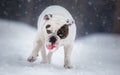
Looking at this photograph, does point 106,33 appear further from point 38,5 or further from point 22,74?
point 22,74

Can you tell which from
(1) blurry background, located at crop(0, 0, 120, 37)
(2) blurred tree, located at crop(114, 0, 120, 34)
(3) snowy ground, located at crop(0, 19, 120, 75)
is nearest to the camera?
(3) snowy ground, located at crop(0, 19, 120, 75)

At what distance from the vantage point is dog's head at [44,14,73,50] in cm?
209

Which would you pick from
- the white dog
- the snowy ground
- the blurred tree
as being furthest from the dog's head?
the blurred tree

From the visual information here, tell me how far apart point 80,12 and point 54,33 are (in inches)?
51.9

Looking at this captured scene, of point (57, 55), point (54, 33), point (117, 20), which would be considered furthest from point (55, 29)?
point (117, 20)

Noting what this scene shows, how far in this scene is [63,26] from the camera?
84.5 inches

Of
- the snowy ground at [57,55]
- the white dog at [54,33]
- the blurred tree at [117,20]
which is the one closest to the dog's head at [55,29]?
the white dog at [54,33]

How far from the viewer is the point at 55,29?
6.91 feet

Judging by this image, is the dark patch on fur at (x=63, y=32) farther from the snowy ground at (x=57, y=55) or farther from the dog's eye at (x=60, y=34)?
the snowy ground at (x=57, y=55)

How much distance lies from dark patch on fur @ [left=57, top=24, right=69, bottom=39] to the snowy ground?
0.17m

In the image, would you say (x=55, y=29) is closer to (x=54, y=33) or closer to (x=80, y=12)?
(x=54, y=33)

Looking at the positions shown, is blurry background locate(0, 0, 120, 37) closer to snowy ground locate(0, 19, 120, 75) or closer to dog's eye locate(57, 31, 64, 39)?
snowy ground locate(0, 19, 120, 75)

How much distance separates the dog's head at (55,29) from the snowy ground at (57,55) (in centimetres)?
14

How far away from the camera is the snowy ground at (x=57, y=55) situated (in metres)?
2.07
